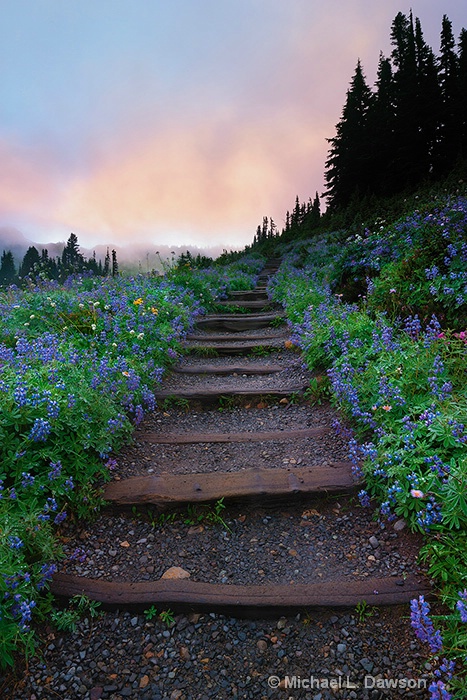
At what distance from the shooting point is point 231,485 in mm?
2732

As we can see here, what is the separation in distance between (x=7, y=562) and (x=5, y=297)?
5.66 m

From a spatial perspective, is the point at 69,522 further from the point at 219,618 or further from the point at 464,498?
the point at 464,498

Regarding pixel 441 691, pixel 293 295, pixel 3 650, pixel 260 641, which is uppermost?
pixel 293 295

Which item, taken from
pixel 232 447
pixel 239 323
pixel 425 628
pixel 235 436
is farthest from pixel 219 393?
pixel 239 323

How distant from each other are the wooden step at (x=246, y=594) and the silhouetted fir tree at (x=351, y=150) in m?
24.4

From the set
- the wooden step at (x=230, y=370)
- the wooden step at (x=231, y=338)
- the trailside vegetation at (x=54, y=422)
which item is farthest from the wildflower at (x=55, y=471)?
the wooden step at (x=231, y=338)

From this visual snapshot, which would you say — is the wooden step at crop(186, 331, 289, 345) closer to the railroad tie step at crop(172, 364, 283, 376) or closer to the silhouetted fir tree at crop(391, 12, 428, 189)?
the railroad tie step at crop(172, 364, 283, 376)

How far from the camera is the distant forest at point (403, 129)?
914 inches

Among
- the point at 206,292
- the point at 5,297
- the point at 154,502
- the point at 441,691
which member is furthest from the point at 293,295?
the point at 441,691

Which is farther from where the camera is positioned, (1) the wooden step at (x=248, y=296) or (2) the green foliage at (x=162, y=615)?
(1) the wooden step at (x=248, y=296)

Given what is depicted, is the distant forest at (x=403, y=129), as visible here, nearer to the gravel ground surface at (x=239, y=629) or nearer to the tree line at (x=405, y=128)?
the tree line at (x=405, y=128)

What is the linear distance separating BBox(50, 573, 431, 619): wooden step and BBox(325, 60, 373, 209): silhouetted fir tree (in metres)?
24.4

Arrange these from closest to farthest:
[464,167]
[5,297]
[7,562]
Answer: [7,562], [5,297], [464,167]

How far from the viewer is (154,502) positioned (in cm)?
264
